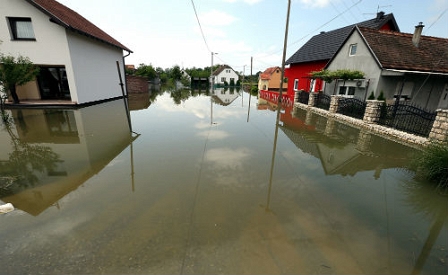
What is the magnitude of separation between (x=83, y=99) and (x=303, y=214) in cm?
1599

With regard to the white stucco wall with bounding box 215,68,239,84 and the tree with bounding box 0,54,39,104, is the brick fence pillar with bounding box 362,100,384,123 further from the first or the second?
the white stucco wall with bounding box 215,68,239,84

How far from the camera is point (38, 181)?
4422 mm

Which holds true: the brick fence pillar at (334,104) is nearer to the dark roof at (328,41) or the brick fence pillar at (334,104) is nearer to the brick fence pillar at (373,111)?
the brick fence pillar at (373,111)

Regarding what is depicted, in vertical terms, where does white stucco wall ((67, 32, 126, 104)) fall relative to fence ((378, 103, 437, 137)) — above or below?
above

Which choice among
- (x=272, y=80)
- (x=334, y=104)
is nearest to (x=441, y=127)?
(x=334, y=104)

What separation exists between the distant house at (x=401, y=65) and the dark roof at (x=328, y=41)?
151 inches

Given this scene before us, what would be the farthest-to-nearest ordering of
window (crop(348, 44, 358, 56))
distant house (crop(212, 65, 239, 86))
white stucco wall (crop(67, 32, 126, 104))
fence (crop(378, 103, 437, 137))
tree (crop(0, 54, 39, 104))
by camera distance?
1. distant house (crop(212, 65, 239, 86))
2. window (crop(348, 44, 358, 56))
3. white stucco wall (crop(67, 32, 126, 104))
4. tree (crop(0, 54, 39, 104))
5. fence (crop(378, 103, 437, 137))

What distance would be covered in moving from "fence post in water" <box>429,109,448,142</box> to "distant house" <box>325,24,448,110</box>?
6174mm

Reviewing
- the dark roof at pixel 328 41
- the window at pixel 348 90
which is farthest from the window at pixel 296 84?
the window at pixel 348 90

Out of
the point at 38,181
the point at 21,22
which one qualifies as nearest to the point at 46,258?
the point at 38,181

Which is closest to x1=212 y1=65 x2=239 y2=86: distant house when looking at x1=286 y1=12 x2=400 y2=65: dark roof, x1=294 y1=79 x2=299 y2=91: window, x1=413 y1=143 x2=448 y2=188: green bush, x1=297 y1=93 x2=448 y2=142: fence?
x1=294 y1=79 x2=299 y2=91: window

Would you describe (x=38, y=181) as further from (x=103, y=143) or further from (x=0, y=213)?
(x=103, y=143)

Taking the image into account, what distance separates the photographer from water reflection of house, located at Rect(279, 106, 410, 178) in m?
5.87

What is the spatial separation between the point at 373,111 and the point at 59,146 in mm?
13903
